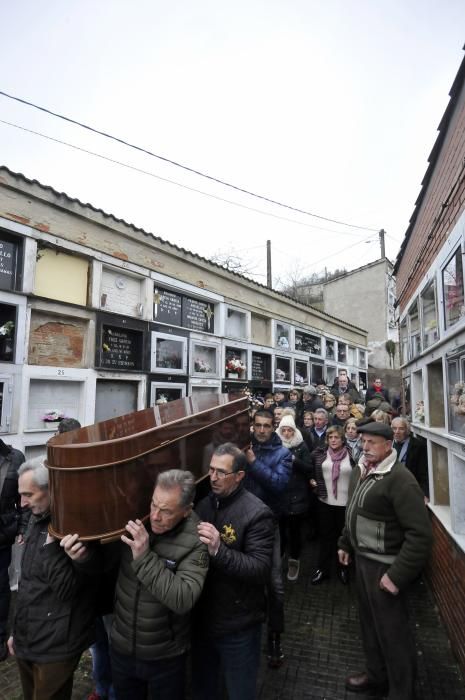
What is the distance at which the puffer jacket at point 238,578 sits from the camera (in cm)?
190

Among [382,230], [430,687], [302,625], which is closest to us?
[430,687]

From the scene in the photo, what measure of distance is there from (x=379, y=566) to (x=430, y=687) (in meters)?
0.99

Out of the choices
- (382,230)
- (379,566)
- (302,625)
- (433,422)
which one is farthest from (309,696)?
(382,230)

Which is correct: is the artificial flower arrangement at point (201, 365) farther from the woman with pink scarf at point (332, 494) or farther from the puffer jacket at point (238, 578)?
the puffer jacket at point (238, 578)

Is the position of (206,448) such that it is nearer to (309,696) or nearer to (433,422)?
(309,696)

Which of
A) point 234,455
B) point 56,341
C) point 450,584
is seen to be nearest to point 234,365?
point 56,341

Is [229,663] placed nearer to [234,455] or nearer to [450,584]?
[234,455]

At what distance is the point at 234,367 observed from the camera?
8.49 metres

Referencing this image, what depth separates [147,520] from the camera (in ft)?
6.30

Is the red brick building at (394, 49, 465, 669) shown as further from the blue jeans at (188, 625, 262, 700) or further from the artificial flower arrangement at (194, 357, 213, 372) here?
the artificial flower arrangement at (194, 357, 213, 372)

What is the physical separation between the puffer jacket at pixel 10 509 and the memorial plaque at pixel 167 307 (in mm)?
3951

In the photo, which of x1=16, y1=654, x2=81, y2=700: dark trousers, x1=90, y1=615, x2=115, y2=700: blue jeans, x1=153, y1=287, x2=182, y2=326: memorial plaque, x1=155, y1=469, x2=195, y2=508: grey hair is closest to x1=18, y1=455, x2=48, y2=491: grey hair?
x1=155, y1=469, x2=195, y2=508: grey hair

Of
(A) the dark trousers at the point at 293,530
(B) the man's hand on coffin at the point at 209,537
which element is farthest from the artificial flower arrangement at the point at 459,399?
(A) the dark trousers at the point at 293,530

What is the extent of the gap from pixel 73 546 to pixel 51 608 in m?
0.46
